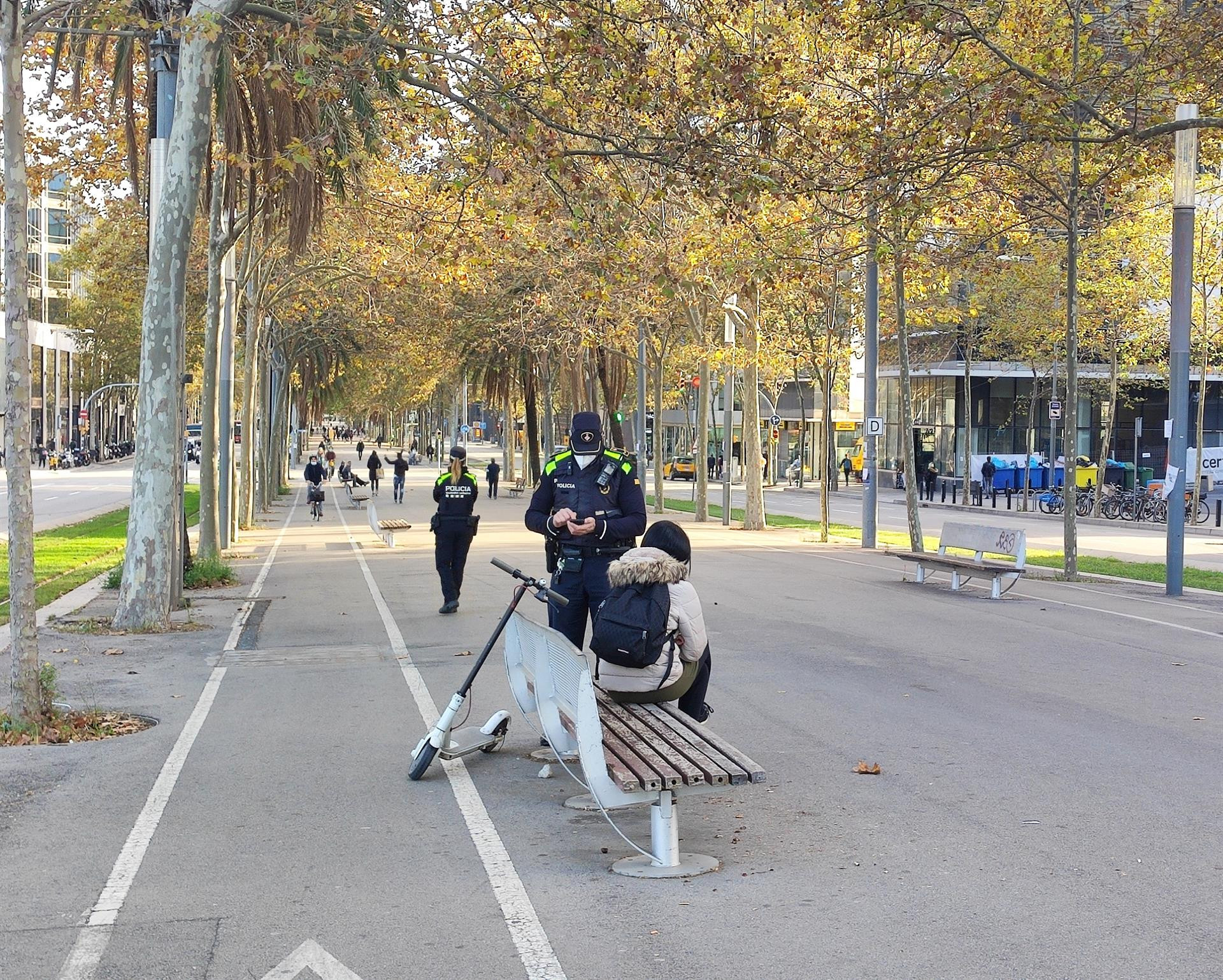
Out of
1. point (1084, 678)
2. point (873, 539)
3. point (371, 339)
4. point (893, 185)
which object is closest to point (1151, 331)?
point (873, 539)

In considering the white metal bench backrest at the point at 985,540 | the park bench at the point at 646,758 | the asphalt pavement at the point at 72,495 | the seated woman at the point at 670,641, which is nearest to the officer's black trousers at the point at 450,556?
the white metal bench backrest at the point at 985,540

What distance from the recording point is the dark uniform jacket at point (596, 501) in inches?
344

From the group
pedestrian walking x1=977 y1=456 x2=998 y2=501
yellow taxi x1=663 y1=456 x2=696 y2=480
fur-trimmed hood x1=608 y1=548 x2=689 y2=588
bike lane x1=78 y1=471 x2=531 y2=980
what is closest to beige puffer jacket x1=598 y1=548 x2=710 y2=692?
fur-trimmed hood x1=608 y1=548 x2=689 y2=588

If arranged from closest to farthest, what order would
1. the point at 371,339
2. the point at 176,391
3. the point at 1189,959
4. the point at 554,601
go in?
the point at 1189,959 < the point at 554,601 < the point at 176,391 < the point at 371,339

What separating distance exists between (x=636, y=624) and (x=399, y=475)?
40.7 meters

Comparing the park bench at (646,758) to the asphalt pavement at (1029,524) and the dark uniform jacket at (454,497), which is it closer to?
the dark uniform jacket at (454,497)

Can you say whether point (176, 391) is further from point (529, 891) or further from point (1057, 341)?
point (1057, 341)

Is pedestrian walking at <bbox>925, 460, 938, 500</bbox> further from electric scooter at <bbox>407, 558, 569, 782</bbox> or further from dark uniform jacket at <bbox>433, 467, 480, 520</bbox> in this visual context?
electric scooter at <bbox>407, 558, 569, 782</bbox>

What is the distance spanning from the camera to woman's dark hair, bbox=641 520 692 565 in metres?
7.15

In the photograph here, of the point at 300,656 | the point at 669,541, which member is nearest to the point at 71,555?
the point at 300,656

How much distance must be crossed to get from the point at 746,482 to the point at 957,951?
29.2 meters

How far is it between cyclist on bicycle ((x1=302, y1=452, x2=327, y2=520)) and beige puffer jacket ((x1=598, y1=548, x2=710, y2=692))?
31.8 meters

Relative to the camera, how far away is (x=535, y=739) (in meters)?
8.98

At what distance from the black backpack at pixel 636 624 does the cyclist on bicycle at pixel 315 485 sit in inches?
1259
